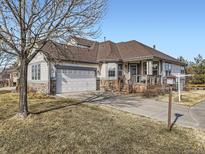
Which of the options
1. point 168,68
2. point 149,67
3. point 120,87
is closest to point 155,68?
point 168,68

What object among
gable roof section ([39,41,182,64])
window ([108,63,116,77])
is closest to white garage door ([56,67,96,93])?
gable roof section ([39,41,182,64])

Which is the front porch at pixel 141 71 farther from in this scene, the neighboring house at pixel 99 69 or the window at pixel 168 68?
the window at pixel 168 68

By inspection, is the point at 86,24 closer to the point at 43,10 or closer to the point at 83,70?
the point at 43,10

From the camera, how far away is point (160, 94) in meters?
16.9

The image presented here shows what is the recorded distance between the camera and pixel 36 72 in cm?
1775

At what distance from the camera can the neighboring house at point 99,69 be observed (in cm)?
1627

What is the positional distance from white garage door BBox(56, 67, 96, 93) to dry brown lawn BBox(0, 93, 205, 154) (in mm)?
8614

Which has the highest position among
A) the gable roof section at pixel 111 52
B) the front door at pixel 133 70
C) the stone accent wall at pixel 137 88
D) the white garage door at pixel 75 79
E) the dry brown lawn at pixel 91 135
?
the gable roof section at pixel 111 52

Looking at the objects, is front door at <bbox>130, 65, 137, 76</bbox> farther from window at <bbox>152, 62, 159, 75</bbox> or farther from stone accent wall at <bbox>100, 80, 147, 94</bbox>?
stone accent wall at <bbox>100, 80, 147, 94</bbox>

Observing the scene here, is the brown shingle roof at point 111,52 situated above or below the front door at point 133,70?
above

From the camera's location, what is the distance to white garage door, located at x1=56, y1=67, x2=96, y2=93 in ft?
53.6

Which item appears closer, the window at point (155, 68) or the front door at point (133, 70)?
the window at point (155, 68)

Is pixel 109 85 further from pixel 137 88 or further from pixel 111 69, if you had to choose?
pixel 137 88

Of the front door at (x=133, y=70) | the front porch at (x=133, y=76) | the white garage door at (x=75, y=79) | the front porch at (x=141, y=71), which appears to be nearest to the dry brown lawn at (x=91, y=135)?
the white garage door at (x=75, y=79)
